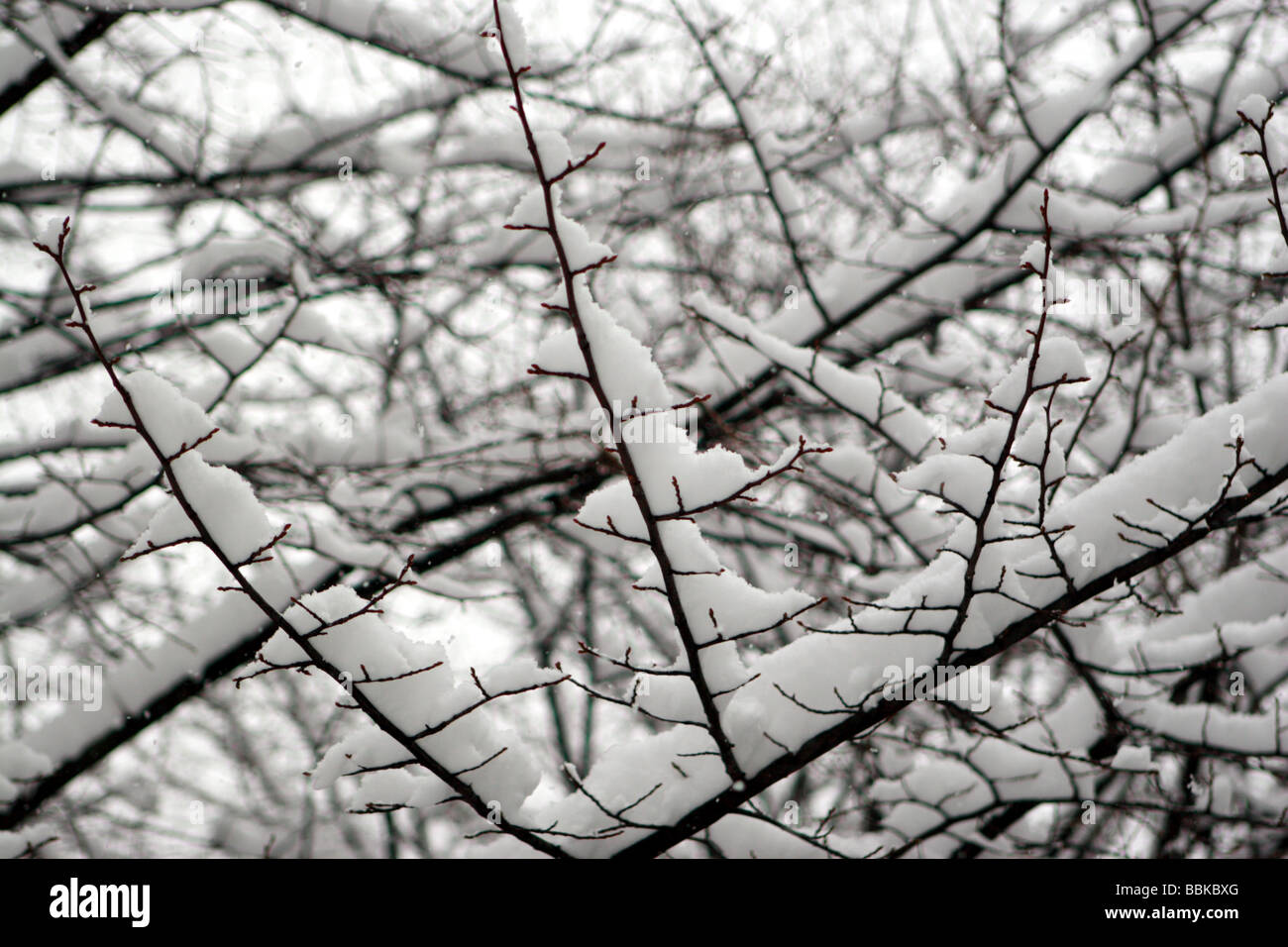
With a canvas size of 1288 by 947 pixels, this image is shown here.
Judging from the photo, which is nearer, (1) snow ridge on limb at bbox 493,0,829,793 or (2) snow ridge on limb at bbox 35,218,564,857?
(1) snow ridge on limb at bbox 493,0,829,793

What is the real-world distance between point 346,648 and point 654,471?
62cm

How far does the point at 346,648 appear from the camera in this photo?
51.5 inches

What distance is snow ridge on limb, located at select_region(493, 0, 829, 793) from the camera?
1.01 meters

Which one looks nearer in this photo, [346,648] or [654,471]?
[654,471]

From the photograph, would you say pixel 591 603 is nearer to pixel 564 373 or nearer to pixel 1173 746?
pixel 1173 746

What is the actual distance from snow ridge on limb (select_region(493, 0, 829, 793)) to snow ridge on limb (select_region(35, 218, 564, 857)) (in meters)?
0.26

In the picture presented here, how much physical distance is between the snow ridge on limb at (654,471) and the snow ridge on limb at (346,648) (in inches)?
10.4

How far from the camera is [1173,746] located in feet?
8.20

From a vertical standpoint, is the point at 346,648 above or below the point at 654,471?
below

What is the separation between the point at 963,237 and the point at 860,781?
8.51 ft

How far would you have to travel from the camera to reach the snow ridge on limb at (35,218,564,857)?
3.81 ft
